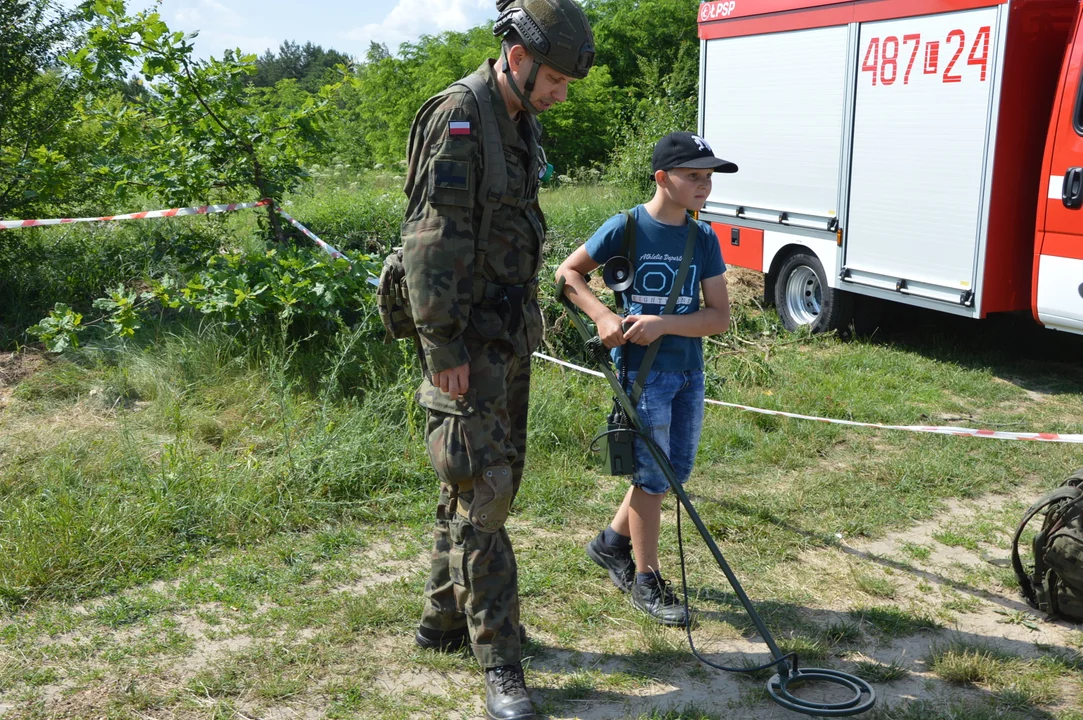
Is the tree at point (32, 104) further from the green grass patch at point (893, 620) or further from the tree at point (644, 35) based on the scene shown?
the tree at point (644, 35)

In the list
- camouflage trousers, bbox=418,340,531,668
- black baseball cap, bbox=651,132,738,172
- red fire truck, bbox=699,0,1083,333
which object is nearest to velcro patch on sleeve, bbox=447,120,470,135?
camouflage trousers, bbox=418,340,531,668

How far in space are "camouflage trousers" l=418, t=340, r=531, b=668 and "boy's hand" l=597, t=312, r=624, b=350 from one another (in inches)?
14.4

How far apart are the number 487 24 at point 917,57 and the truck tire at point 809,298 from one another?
167 centimetres

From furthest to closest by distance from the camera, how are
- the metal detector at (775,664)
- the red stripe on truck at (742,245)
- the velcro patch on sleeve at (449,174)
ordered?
1. the red stripe on truck at (742,245)
2. the metal detector at (775,664)
3. the velcro patch on sleeve at (449,174)

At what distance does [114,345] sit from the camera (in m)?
6.31

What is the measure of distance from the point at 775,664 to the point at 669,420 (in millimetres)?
900

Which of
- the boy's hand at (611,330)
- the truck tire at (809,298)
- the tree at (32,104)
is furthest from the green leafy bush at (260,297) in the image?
the truck tire at (809,298)

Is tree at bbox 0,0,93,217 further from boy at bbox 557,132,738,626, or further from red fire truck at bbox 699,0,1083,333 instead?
red fire truck at bbox 699,0,1083,333

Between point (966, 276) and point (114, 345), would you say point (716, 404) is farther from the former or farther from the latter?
point (114, 345)

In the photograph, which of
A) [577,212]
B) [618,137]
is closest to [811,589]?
[577,212]

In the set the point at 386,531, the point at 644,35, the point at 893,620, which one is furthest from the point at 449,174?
the point at 644,35

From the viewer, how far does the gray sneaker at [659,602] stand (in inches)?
139

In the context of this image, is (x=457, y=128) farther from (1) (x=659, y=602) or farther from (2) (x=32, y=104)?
(2) (x=32, y=104)

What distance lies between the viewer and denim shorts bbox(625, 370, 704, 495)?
11.2 feet
